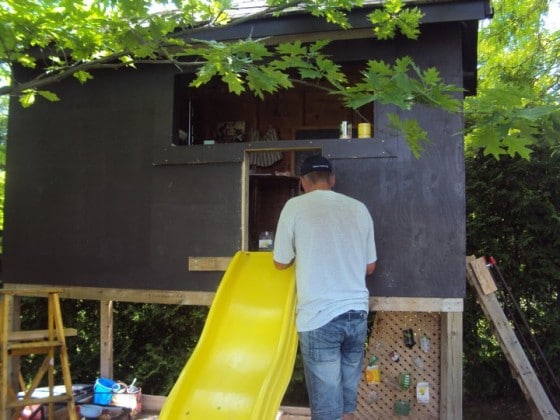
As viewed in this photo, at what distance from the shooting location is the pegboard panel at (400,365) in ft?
20.8

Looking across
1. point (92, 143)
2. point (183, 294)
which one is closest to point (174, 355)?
point (183, 294)

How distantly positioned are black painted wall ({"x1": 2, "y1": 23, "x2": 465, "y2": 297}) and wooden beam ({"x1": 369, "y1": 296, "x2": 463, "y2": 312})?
0.20 ft

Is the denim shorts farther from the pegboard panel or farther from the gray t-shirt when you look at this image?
the pegboard panel

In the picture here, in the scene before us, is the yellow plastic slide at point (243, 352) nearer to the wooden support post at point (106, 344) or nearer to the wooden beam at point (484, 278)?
the wooden beam at point (484, 278)

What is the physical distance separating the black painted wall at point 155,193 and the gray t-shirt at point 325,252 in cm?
154

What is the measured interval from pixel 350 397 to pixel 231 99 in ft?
18.9

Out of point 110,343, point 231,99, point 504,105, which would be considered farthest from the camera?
point 231,99

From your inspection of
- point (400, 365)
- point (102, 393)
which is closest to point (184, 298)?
point (102, 393)

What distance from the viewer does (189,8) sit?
3889 mm

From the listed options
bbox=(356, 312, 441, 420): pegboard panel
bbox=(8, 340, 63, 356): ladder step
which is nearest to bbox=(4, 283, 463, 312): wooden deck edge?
bbox=(8, 340, 63, 356): ladder step

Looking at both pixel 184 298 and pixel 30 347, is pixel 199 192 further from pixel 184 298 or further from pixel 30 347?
pixel 30 347

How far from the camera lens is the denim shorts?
323 cm

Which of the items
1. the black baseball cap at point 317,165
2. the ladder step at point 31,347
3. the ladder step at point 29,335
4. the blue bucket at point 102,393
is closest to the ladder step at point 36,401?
the ladder step at point 31,347

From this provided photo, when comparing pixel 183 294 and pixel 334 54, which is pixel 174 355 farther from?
pixel 334 54
